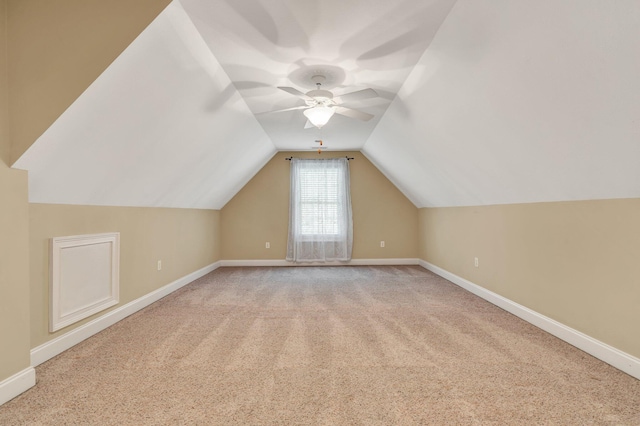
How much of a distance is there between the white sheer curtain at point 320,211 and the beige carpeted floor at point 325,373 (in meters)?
2.74

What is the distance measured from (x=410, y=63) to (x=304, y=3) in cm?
109

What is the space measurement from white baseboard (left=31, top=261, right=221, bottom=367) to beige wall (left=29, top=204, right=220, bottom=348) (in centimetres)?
5

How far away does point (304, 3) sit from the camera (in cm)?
186

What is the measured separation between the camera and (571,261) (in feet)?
8.34

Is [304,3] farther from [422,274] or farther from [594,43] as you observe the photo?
[422,274]

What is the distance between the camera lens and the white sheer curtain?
616 cm

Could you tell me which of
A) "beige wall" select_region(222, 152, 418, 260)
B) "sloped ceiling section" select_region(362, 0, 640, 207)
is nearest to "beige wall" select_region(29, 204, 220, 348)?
"beige wall" select_region(222, 152, 418, 260)

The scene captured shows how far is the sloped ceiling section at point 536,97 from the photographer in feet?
4.92

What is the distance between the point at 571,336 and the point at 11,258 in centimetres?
385

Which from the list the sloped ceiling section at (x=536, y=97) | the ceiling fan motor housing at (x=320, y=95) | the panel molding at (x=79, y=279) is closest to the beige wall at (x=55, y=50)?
the panel molding at (x=79, y=279)

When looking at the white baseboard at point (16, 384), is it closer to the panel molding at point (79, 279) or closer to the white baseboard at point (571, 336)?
the panel molding at point (79, 279)

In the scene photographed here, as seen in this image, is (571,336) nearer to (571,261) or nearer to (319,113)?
(571,261)

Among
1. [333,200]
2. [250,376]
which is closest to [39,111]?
[250,376]

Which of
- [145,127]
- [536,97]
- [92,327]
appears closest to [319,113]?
[145,127]
